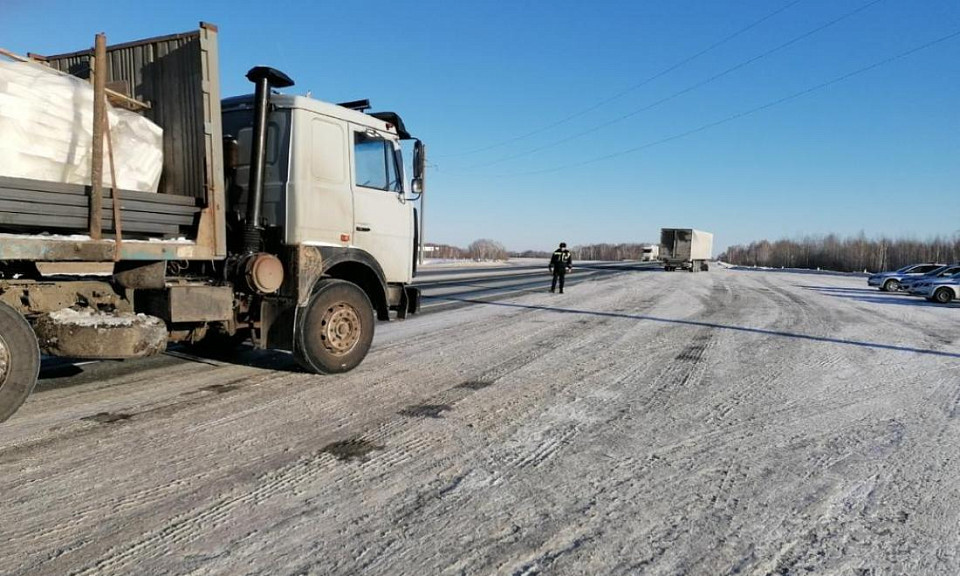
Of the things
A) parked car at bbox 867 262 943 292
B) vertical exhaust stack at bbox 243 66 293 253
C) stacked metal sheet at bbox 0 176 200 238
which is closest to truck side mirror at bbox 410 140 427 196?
vertical exhaust stack at bbox 243 66 293 253

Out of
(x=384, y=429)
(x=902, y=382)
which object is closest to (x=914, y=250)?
(x=902, y=382)

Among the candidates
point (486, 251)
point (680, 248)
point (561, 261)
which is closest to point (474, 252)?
point (486, 251)

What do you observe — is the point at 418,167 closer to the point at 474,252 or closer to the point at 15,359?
the point at 15,359

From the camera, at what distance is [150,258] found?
15.3 feet

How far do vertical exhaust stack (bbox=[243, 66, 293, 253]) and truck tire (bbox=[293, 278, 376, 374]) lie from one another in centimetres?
83

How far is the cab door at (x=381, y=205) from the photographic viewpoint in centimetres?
629

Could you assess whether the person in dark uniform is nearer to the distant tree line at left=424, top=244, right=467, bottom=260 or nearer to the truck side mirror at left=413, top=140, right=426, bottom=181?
the truck side mirror at left=413, top=140, right=426, bottom=181

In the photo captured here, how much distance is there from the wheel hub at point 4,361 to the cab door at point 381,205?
10.3 ft

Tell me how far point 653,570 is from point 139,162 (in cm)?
483

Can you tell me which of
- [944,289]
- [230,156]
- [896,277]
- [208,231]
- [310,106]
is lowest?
[944,289]

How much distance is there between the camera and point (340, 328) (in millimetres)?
6098

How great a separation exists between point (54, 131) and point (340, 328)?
2.99 metres

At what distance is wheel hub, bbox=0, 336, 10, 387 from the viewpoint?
4.01 meters

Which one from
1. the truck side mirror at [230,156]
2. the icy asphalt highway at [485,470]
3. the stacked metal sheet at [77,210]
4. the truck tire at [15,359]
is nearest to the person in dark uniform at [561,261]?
the icy asphalt highway at [485,470]
